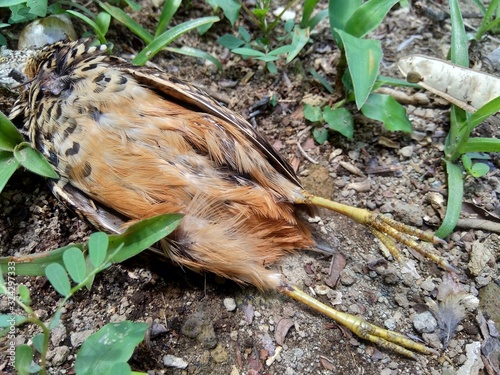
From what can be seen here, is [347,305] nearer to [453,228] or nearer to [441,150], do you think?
[453,228]

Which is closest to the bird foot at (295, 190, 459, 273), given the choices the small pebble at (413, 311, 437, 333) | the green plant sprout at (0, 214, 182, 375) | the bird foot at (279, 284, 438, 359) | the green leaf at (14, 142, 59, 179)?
the small pebble at (413, 311, 437, 333)

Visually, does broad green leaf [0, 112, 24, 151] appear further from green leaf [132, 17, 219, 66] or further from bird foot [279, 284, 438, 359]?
bird foot [279, 284, 438, 359]

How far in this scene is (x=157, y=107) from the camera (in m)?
2.34

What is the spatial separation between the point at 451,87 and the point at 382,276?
3.85 feet

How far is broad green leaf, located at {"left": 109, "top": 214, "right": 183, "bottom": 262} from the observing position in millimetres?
2016

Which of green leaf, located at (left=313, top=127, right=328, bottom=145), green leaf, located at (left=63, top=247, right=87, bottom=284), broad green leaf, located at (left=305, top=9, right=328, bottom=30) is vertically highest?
broad green leaf, located at (left=305, top=9, right=328, bottom=30)

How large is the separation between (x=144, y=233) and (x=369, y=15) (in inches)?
69.1

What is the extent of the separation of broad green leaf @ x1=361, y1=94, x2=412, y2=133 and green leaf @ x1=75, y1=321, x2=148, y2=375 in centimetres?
172

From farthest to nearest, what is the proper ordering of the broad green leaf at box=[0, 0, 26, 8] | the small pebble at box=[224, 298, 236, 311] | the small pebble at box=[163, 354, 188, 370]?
the broad green leaf at box=[0, 0, 26, 8], the small pebble at box=[224, 298, 236, 311], the small pebble at box=[163, 354, 188, 370]

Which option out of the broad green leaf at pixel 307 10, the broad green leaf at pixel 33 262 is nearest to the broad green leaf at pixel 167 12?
the broad green leaf at pixel 307 10

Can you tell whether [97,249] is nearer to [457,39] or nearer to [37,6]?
[37,6]

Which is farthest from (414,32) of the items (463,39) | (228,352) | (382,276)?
(228,352)

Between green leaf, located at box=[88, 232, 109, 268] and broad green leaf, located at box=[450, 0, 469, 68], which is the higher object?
broad green leaf, located at box=[450, 0, 469, 68]

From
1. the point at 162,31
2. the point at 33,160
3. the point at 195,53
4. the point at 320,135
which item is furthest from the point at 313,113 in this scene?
the point at 33,160
